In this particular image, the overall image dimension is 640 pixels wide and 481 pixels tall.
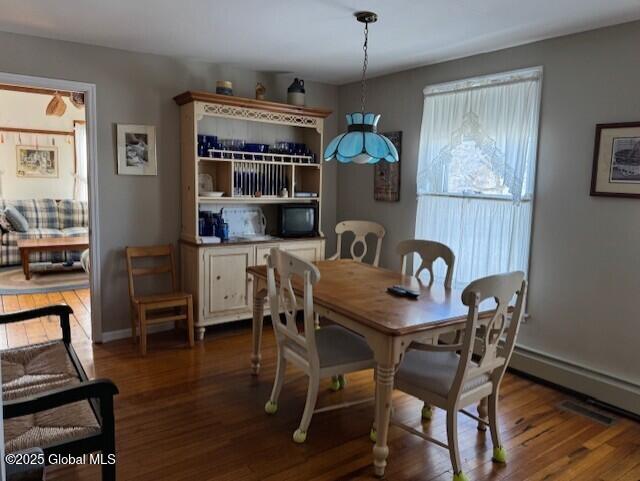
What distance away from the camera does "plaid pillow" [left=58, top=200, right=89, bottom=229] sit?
7352 mm

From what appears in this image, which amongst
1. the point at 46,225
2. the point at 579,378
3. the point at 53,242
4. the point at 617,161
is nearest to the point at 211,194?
the point at 617,161

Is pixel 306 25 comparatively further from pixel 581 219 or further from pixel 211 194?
pixel 581 219

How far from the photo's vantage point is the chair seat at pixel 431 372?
2303mm

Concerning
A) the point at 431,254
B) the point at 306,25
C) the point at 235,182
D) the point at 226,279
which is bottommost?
the point at 226,279

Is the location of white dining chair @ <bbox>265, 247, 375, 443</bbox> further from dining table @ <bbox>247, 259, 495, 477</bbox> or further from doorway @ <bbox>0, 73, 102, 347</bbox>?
doorway @ <bbox>0, 73, 102, 347</bbox>

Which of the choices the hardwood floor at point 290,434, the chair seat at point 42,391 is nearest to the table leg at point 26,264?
the hardwood floor at point 290,434

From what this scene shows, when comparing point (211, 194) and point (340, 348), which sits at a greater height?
point (211, 194)

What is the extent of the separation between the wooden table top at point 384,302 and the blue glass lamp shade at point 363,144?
751 mm

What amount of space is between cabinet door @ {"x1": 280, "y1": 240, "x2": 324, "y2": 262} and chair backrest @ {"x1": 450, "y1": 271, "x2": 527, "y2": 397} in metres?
2.30

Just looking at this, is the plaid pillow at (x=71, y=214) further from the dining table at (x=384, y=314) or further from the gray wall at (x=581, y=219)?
the gray wall at (x=581, y=219)

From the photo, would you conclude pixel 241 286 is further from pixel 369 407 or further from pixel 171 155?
pixel 369 407

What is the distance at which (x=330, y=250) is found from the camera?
529 centimetres

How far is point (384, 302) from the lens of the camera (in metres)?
2.56

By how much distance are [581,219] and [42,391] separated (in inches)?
128
